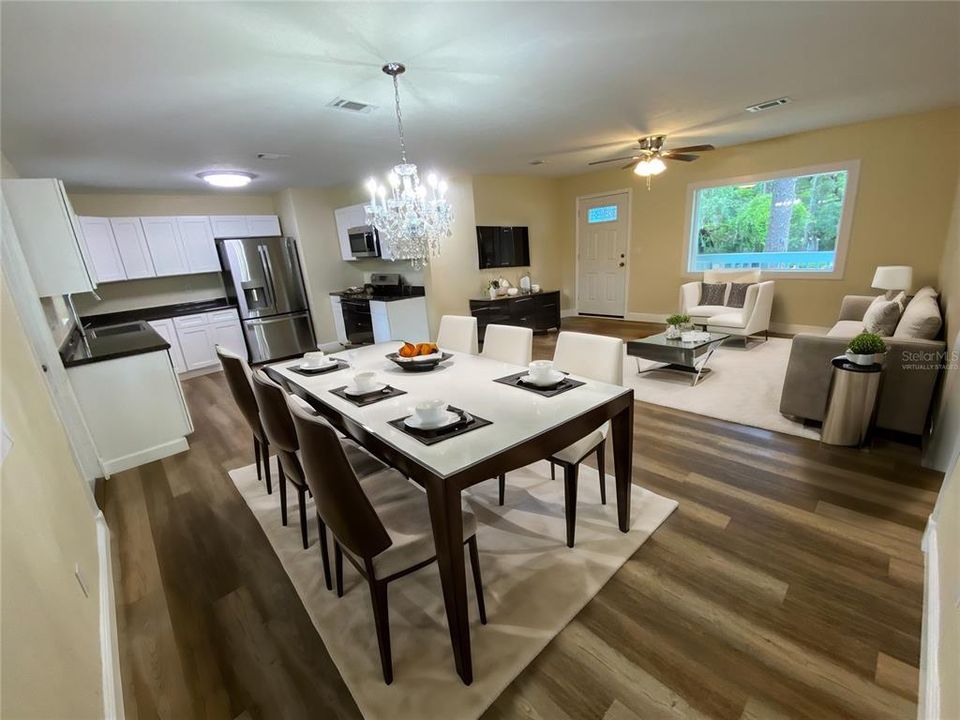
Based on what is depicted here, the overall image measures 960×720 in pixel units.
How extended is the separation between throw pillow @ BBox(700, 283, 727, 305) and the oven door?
15.3 feet

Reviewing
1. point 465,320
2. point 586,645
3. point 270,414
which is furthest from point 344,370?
point 586,645

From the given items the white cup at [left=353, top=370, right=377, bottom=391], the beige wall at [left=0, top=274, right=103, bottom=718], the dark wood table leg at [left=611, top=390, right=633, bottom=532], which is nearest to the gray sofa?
the dark wood table leg at [left=611, top=390, right=633, bottom=532]

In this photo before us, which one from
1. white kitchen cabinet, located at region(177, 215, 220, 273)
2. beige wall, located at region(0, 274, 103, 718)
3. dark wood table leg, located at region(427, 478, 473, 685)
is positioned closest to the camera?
beige wall, located at region(0, 274, 103, 718)

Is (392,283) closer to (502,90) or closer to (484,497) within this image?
(502,90)

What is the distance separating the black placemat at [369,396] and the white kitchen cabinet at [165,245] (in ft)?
16.1

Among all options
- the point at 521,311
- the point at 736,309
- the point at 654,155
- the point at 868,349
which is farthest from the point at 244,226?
the point at 868,349

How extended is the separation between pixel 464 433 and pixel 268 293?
17.3 feet

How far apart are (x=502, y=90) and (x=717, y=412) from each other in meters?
2.92

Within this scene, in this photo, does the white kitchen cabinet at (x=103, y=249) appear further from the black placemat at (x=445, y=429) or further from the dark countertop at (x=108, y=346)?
the black placemat at (x=445, y=429)

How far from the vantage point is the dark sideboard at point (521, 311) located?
19.3 feet

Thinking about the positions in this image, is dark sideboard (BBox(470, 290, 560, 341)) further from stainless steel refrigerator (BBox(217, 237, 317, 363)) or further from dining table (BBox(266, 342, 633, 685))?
dining table (BBox(266, 342, 633, 685))

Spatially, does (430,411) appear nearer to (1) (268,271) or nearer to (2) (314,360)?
(2) (314,360)

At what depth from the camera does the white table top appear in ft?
4.57

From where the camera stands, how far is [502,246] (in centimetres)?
639
